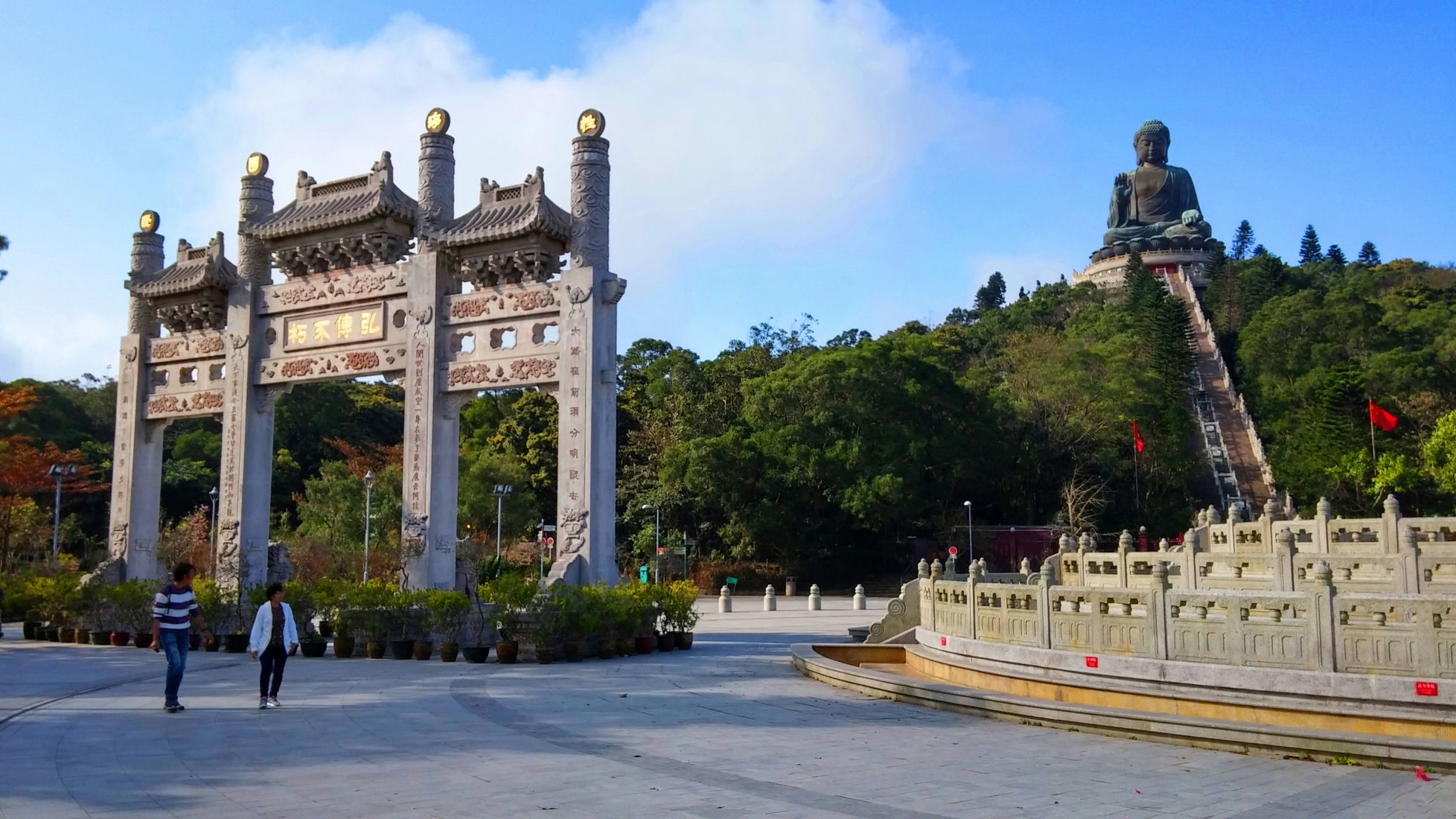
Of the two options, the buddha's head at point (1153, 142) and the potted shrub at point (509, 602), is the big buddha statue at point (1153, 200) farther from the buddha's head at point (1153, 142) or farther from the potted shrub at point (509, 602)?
the potted shrub at point (509, 602)

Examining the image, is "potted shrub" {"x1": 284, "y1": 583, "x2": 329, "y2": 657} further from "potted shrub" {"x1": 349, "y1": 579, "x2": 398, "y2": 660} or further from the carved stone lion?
the carved stone lion

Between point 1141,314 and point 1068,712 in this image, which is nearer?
point 1068,712

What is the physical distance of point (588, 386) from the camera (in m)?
16.0

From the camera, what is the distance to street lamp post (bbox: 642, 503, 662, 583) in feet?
118

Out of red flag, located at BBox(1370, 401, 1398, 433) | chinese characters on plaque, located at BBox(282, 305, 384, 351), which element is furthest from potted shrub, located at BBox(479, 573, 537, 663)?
red flag, located at BBox(1370, 401, 1398, 433)

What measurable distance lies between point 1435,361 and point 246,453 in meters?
44.7

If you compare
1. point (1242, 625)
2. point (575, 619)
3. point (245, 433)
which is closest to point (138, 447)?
point (245, 433)

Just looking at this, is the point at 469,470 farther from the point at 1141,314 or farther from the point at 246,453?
the point at 1141,314

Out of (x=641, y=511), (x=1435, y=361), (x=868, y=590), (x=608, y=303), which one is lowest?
(x=868, y=590)

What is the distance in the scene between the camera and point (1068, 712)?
8.61 metres

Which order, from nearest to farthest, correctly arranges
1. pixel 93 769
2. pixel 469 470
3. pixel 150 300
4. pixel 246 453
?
pixel 93 769 < pixel 246 453 < pixel 150 300 < pixel 469 470

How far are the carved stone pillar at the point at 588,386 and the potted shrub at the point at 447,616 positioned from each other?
1322mm

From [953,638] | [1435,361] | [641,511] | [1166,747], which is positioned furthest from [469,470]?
[1435,361]

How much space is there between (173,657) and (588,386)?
765cm
